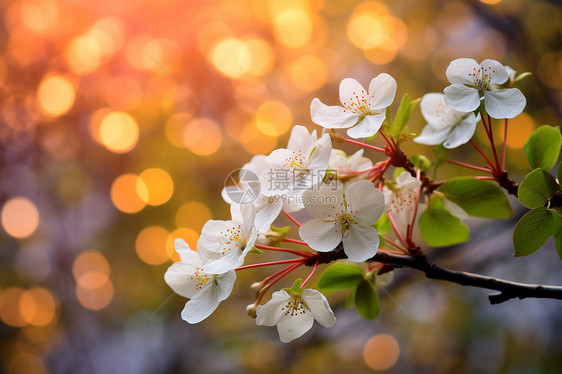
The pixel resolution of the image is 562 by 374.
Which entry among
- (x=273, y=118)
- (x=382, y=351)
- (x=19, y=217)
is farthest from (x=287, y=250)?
(x=19, y=217)

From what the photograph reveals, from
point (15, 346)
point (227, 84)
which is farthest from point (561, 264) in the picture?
point (15, 346)

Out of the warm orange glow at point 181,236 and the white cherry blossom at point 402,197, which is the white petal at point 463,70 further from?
the warm orange glow at point 181,236

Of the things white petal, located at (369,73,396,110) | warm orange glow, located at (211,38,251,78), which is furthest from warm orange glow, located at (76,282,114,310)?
white petal, located at (369,73,396,110)

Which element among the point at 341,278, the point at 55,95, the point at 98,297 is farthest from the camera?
the point at 98,297

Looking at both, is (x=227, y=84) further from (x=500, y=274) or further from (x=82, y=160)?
(x=500, y=274)

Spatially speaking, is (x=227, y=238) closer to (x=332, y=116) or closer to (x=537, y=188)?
(x=332, y=116)

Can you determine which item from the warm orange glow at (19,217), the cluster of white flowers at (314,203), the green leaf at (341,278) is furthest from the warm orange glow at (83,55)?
the green leaf at (341,278)

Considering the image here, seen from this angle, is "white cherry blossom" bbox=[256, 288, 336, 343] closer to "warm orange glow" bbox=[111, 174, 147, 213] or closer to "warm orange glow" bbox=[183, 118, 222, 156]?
"warm orange glow" bbox=[183, 118, 222, 156]
